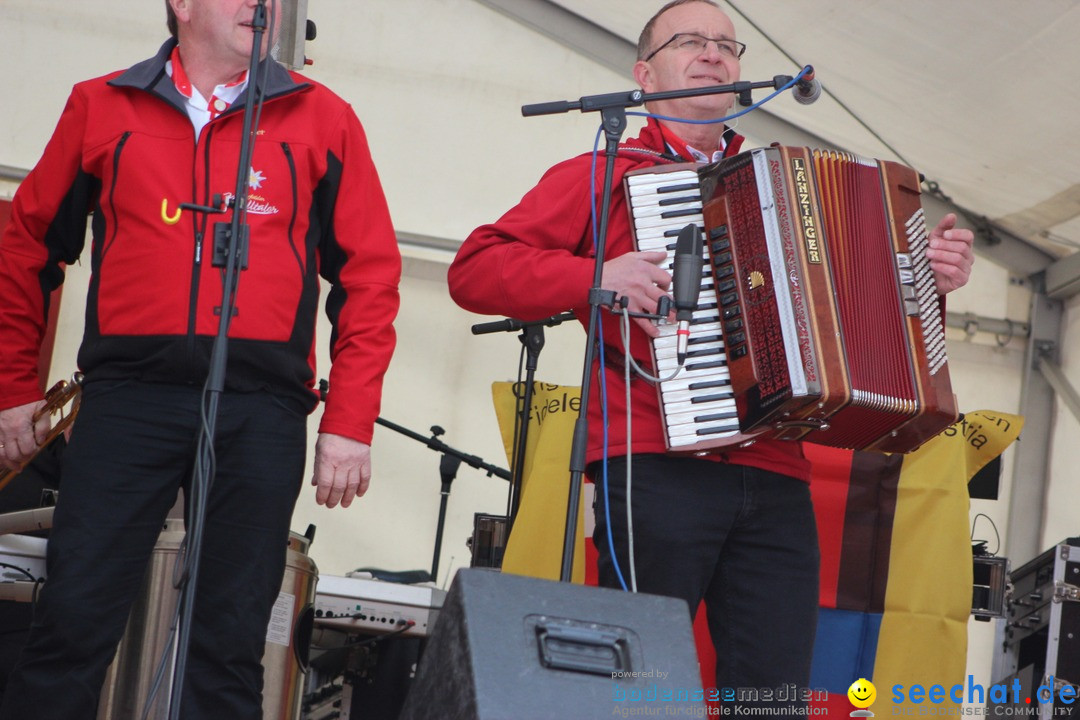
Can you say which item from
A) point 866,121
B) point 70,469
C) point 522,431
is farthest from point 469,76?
point 70,469

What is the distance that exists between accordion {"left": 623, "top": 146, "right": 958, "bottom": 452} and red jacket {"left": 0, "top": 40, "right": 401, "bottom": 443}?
59cm

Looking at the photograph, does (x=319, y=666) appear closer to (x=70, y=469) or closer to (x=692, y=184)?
(x=70, y=469)

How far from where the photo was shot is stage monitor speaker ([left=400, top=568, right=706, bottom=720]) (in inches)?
71.1

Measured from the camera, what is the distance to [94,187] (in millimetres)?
2582

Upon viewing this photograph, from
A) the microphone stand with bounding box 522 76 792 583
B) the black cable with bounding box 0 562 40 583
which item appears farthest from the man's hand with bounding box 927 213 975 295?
the black cable with bounding box 0 562 40 583

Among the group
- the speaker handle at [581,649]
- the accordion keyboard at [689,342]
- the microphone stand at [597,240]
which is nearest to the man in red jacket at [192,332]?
the microphone stand at [597,240]

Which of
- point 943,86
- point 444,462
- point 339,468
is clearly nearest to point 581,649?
point 339,468

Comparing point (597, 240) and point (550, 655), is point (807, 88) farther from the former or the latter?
point (550, 655)

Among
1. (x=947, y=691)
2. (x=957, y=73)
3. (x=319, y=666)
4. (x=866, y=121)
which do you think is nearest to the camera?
(x=947, y=691)

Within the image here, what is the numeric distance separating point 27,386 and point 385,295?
2.47ft

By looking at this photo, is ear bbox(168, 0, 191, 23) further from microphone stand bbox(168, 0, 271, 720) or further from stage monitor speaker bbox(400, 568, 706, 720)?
stage monitor speaker bbox(400, 568, 706, 720)

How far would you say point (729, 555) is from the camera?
8.21 ft

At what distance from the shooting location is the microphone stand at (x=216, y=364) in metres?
1.97

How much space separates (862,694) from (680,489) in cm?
137
